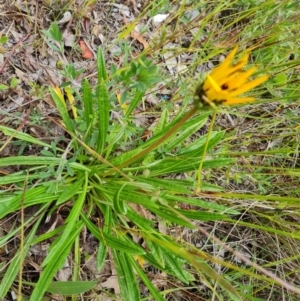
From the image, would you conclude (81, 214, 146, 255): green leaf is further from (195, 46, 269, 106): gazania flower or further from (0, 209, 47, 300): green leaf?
(195, 46, 269, 106): gazania flower

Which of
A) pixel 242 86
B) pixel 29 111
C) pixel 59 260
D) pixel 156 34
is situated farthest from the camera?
pixel 156 34

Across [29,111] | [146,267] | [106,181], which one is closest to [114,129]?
[106,181]

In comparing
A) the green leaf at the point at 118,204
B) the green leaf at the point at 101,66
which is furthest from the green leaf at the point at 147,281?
the green leaf at the point at 101,66

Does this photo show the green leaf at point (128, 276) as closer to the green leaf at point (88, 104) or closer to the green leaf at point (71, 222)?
the green leaf at point (71, 222)

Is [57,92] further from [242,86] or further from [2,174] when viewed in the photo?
[242,86]

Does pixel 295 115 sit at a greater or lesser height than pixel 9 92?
lesser
